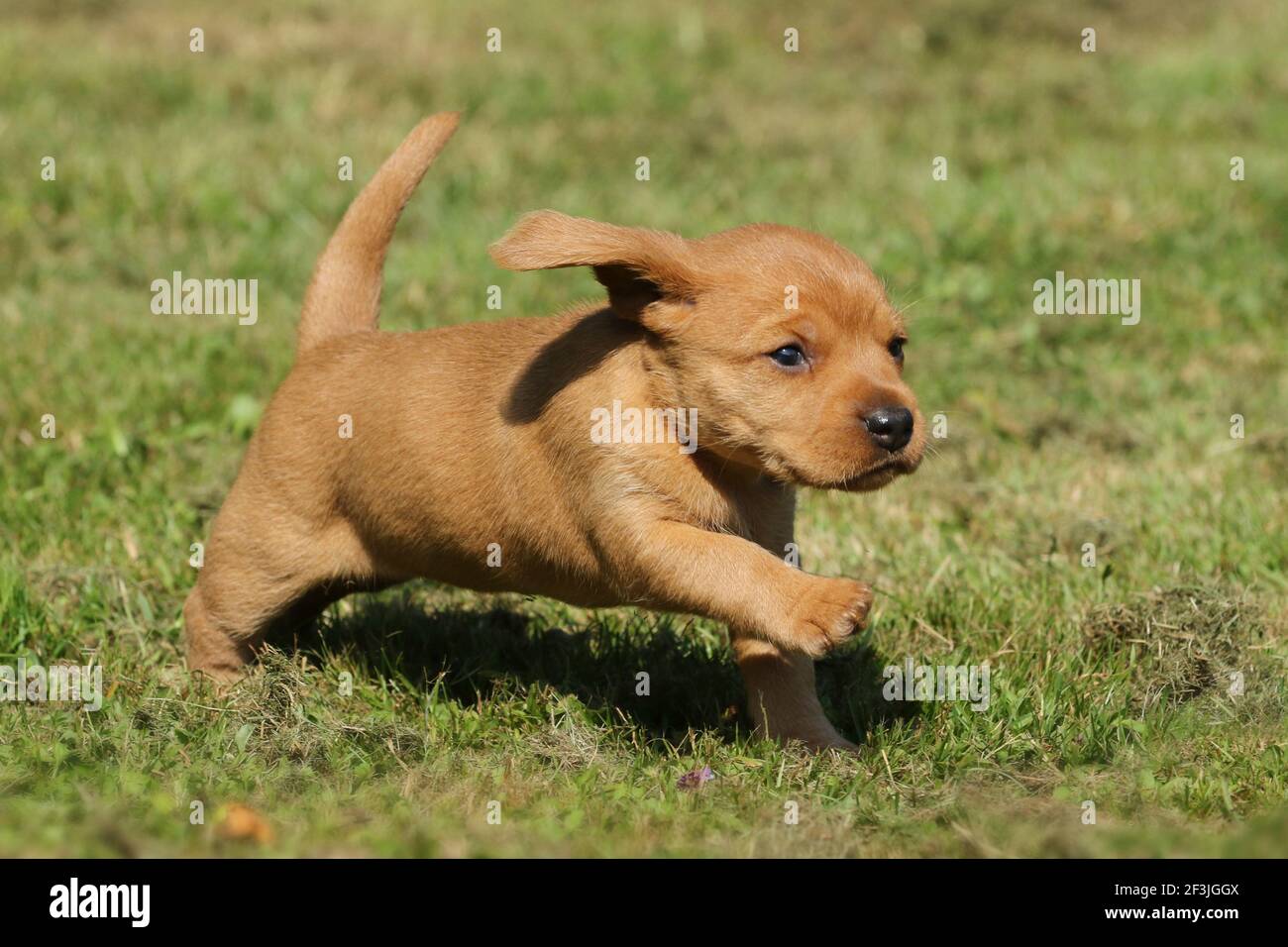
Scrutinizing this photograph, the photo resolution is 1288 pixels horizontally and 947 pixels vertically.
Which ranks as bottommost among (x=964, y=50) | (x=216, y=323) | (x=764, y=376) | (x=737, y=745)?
(x=737, y=745)

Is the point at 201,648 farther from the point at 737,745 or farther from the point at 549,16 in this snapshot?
the point at 549,16

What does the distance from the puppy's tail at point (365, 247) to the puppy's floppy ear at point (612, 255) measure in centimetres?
110

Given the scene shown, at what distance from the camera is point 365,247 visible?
5.34 metres

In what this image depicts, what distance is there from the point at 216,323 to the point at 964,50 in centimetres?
705

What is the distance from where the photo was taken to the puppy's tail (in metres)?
5.29

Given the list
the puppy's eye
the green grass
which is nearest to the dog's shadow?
the green grass

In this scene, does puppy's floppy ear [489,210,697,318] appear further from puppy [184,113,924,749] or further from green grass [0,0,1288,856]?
green grass [0,0,1288,856]

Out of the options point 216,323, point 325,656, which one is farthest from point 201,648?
point 216,323

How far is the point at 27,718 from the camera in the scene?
4.65 meters
